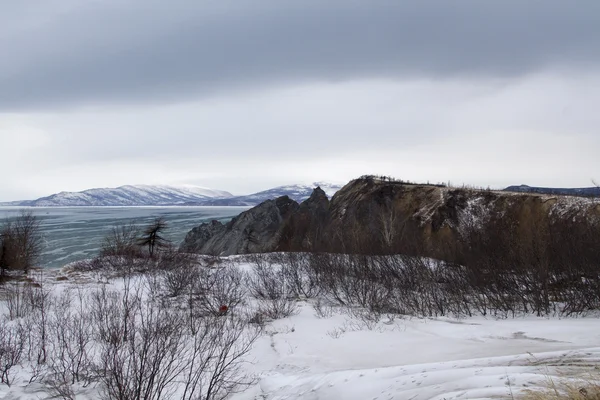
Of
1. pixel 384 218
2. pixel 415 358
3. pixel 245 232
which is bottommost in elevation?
pixel 245 232

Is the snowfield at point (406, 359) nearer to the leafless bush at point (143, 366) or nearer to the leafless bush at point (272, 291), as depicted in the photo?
the leafless bush at point (272, 291)

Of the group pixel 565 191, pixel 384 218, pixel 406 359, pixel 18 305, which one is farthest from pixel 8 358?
pixel 565 191

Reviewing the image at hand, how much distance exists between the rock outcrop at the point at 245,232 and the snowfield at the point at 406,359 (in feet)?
102

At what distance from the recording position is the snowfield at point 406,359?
5.62 metres

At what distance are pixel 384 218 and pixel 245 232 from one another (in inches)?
791

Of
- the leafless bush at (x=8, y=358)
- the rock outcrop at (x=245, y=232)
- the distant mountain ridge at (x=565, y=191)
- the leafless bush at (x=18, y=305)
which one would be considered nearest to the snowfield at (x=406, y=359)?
the leafless bush at (x=8, y=358)

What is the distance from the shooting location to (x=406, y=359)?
8.73 metres

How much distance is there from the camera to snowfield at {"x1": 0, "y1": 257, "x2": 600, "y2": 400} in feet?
18.4

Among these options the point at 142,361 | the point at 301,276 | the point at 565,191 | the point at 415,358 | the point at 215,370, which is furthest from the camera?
the point at 565,191

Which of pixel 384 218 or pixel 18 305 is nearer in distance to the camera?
pixel 18 305

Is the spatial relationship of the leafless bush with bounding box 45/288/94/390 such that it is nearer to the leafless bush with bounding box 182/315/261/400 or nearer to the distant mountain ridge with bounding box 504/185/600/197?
the leafless bush with bounding box 182/315/261/400

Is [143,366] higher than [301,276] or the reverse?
higher

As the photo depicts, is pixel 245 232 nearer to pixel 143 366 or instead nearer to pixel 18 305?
pixel 18 305

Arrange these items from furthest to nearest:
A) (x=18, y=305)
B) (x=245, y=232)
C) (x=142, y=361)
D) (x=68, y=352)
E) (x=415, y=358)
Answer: (x=245, y=232) < (x=18, y=305) < (x=68, y=352) < (x=415, y=358) < (x=142, y=361)
